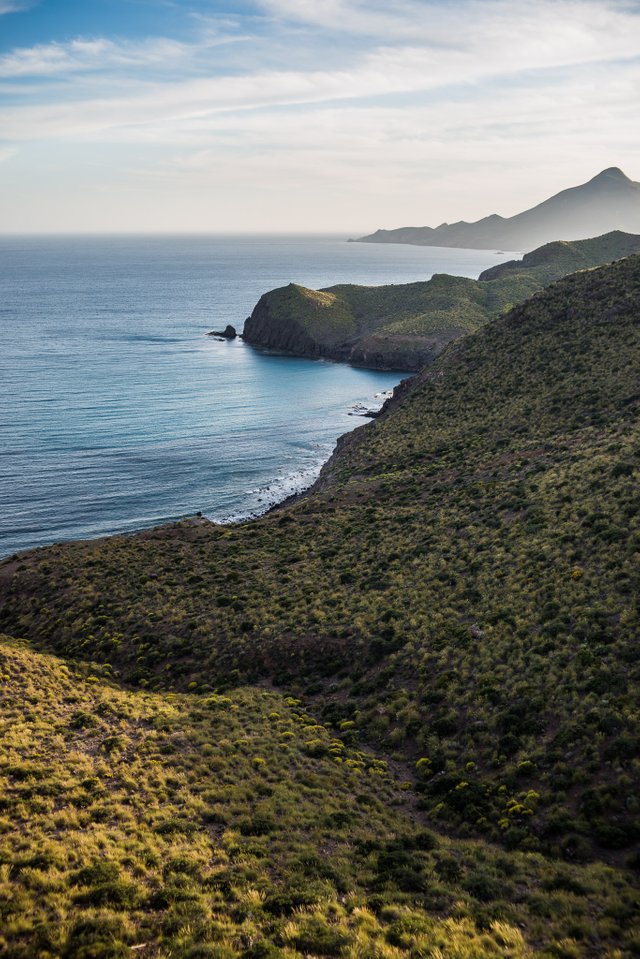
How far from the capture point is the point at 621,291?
80.8 meters

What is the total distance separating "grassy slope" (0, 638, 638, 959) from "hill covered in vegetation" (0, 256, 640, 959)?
85mm

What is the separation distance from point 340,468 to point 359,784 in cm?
4940

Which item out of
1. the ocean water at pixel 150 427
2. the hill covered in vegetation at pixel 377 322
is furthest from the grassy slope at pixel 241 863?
Result: the hill covered in vegetation at pixel 377 322

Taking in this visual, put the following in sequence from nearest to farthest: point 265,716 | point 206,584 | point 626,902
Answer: point 626,902 → point 265,716 → point 206,584

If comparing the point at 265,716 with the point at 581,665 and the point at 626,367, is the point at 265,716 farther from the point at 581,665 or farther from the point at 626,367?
the point at 626,367

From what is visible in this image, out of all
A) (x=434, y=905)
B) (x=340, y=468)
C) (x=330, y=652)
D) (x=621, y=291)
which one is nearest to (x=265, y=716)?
(x=330, y=652)

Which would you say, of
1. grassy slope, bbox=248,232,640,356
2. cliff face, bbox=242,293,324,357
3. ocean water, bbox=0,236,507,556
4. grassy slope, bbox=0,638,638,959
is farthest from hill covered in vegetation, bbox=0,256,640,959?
cliff face, bbox=242,293,324,357

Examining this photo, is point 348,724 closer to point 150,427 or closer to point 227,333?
point 150,427

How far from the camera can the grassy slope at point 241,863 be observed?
14820mm

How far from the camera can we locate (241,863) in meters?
18.5

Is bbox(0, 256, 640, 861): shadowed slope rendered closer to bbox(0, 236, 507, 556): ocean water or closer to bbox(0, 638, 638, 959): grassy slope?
bbox(0, 638, 638, 959): grassy slope

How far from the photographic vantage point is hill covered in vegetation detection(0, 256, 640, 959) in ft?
53.0

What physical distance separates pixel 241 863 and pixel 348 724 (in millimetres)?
11530

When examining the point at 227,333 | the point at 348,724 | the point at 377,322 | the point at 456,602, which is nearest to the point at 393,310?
the point at 377,322
